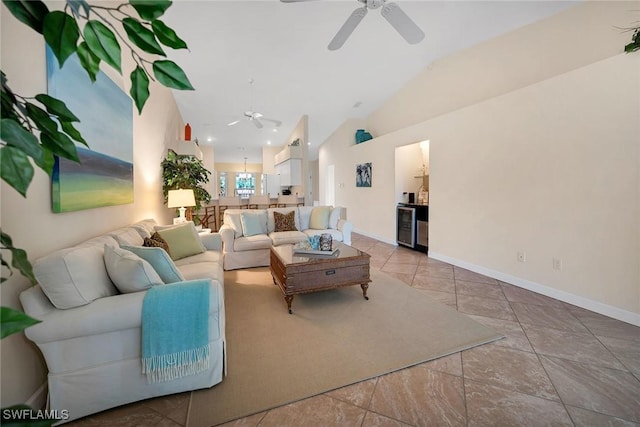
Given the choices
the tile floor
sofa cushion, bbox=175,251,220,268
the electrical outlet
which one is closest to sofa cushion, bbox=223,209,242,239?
sofa cushion, bbox=175,251,220,268

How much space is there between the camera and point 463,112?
419 cm

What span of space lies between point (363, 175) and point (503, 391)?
225 inches

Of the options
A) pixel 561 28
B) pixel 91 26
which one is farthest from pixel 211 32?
pixel 561 28

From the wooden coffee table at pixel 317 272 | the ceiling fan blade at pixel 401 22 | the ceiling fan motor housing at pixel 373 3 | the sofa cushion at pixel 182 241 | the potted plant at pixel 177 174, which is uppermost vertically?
the ceiling fan motor housing at pixel 373 3

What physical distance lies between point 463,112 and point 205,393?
15.3 ft

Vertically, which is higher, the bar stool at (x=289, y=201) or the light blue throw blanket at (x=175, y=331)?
the bar stool at (x=289, y=201)

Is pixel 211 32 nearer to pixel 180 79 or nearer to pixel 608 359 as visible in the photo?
pixel 180 79

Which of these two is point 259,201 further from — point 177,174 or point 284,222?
point 284,222

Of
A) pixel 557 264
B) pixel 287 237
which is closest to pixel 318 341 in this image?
pixel 287 237

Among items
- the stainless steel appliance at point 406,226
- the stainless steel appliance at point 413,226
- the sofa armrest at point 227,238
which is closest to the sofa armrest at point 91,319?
the sofa armrest at point 227,238

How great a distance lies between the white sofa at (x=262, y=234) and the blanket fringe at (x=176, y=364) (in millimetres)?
2497

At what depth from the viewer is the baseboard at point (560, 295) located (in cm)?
251

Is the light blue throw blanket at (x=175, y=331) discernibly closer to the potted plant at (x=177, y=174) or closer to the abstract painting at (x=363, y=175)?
the potted plant at (x=177, y=174)

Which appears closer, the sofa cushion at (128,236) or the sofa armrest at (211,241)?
the sofa cushion at (128,236)
